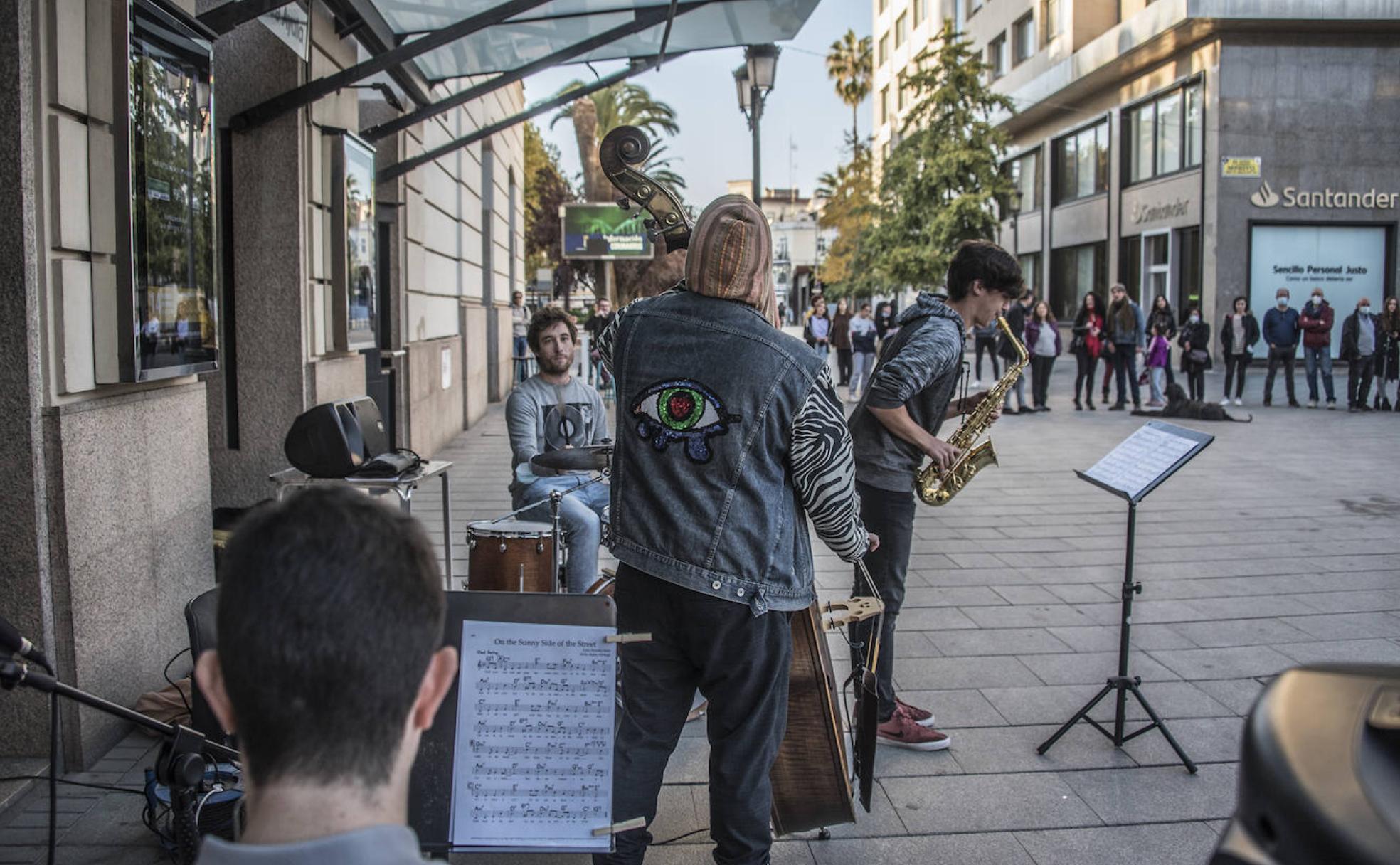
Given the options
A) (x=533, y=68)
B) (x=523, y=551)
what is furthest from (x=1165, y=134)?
(x=523, y=551)

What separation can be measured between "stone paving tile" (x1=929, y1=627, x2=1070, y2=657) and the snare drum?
210cm

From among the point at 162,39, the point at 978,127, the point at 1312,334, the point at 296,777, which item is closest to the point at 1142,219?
the point at 978,127

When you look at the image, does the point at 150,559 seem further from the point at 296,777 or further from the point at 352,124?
the point at 352,124

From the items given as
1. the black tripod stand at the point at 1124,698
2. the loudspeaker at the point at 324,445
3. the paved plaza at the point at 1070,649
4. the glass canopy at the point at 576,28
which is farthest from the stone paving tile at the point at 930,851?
the glass canopy at the point at 576,28

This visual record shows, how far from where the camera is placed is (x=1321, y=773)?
3.13 ft

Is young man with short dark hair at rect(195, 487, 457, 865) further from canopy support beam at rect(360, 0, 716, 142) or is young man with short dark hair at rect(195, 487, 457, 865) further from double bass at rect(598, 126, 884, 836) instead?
canopy support beam at rect(360, 0, 716, 142)

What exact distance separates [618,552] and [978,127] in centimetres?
2969

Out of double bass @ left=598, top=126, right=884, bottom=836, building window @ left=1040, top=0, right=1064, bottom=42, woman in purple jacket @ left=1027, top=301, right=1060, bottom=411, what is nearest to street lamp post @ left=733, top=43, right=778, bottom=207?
Answer: woman in purple jacket @ left=1027, top=301, right=1060, bottom=411

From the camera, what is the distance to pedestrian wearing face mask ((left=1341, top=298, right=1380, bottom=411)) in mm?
16844

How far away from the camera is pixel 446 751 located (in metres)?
2.81

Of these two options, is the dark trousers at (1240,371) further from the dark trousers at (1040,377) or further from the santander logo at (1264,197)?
the santander logo at (1264,197)

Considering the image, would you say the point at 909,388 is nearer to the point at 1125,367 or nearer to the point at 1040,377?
the point at 1040,377

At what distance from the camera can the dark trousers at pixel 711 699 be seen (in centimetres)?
287

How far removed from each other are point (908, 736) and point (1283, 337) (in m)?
15.9
